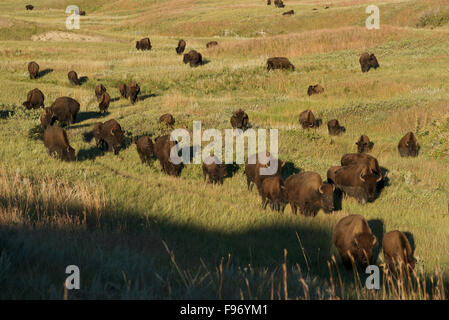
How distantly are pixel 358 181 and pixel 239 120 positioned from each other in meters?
7.96

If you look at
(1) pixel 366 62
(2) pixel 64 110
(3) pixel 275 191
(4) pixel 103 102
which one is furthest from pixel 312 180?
(1) pixel 366 62

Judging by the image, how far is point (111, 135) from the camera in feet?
47.5

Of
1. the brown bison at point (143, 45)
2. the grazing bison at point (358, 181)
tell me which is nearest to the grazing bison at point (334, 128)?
the grazing bison at point (358, 181)

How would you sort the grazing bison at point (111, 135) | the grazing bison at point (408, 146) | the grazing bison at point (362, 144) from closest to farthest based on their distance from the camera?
the grazing bison at point (111, 135) < the grazing bison at point (408, 146) < the grazing bison at point (362, 144)

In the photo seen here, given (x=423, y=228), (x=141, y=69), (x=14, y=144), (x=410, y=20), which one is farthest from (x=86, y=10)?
(x=423, y=228)

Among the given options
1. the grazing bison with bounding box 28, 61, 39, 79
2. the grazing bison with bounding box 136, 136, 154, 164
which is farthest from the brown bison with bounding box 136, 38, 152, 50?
the grazing bison with bounding box 136, 136, 154, 164

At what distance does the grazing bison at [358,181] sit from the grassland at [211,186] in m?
0.29

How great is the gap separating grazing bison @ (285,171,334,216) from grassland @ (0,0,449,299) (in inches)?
12.1

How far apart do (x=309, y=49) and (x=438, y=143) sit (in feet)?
79.1

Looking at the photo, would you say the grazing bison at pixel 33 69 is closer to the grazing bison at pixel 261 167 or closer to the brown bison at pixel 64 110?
the brown bison at pixel 64 110

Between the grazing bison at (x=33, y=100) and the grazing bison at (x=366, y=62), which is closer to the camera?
the grazing bison at (x=33, y=100)

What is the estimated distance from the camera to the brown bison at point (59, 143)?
42.0 ft

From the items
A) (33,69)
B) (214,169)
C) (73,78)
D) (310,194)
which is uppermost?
(33,69)

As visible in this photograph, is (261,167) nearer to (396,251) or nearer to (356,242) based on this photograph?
(356,242)
